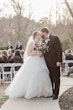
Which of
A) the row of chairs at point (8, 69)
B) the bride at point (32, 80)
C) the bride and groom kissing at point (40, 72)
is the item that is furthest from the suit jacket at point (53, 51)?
the row of chairs at point (8, 69)

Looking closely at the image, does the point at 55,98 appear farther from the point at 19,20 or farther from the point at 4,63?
the point at 19,20

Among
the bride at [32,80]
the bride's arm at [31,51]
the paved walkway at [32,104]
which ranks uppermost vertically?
the bride's arm at [31,51]

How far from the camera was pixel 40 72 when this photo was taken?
1138 cm

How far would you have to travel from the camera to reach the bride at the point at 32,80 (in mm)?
11250

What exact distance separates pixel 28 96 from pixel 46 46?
154 cm

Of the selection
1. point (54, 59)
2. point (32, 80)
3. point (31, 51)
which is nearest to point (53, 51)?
point (54, 59)

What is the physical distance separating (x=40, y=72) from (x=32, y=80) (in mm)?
335

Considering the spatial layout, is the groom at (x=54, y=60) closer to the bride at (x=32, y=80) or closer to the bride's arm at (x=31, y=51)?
the bride at (x=32, y=80)

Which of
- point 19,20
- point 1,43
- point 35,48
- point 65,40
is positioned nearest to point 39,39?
point 35,48

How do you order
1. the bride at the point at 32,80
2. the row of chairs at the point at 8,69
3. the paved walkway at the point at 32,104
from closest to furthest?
the paved walkway at the point at 32,104 → the bride at the point at 32,80 → the row of chairs at the point at 8,69

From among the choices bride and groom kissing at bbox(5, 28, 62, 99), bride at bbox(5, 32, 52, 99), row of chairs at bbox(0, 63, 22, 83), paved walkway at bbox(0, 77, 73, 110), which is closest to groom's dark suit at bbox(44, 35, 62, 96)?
bride and groom kissing at bbox(5, 28, 62, 99)

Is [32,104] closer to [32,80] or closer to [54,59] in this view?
[32,80]

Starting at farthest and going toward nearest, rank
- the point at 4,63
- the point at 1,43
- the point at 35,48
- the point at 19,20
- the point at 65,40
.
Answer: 1. the point at 1,43
2. the point at 19,20
3. the point at 65,40
4. the point at 4,63
5. the point at 35,48

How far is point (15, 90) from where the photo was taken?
37.3 ft
